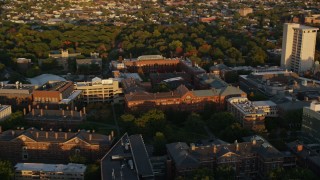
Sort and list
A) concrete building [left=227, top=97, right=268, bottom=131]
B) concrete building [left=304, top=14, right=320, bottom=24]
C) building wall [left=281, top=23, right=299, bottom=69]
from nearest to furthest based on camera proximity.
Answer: concrete building [left=227, top=97, right=268, bottom=131]
building wall [left=281, top=23, right=299, bottom=69]
concrete building [left=304, top=14, right=320, bottom=24]

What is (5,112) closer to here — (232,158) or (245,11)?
(232,158)

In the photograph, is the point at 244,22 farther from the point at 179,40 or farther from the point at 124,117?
the point at 124,117

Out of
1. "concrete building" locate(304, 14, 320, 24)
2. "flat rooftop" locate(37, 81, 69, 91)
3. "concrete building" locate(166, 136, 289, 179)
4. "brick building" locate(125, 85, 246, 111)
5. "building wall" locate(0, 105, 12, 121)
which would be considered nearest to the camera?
"concrete building" locate(166, 136, 289, 179)

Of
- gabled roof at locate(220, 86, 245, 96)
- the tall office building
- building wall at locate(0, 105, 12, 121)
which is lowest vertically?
building wall at locate(0, 105, 12, 121)

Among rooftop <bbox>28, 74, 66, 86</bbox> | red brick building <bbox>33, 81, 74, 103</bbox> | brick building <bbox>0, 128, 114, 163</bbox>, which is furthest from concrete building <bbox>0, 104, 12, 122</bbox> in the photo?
rooftop <bbox>28, 74, 66, 86</bbox>

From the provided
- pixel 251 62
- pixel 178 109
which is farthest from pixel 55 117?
pixel 251 62

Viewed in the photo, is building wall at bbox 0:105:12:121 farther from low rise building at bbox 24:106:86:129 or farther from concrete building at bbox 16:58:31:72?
concrete building at bbox 16:58:31:72
